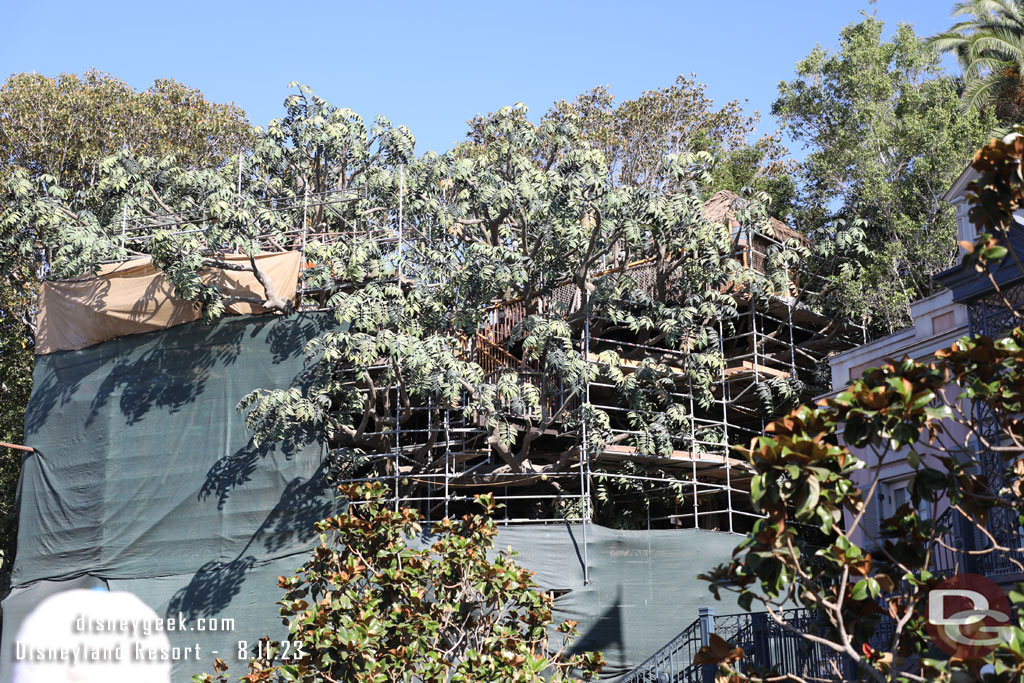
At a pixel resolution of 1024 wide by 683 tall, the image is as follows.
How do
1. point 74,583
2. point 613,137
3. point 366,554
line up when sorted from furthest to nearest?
1. point 613,137
2. point 74,583
3. point 366,554

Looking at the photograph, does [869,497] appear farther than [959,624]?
Yes

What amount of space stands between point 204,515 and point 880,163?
55.5 feet

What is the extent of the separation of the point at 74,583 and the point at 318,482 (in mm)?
5223

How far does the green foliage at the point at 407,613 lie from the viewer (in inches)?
449

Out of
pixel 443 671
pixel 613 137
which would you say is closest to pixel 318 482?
pixel 443 671

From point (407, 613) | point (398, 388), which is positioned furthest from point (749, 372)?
point (407, 613)

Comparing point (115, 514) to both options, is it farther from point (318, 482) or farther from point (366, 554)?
point (366, 554)

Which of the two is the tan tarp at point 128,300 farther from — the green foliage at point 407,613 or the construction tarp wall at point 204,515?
the green foliage at point 407,613

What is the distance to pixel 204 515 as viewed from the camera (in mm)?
20141

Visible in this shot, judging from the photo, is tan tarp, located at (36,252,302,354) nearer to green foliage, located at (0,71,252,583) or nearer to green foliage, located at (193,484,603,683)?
green foliage, located at (0,71,252,583)

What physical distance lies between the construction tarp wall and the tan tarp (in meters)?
0.29

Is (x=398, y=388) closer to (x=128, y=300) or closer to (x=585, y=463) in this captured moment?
(x=585, y=463)

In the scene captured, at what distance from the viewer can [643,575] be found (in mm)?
19203

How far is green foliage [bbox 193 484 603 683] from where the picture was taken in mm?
11398
